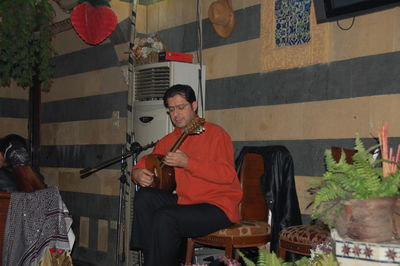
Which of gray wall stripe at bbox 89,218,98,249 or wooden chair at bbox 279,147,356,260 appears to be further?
gray wall stripe at bbox 89,218,98,249

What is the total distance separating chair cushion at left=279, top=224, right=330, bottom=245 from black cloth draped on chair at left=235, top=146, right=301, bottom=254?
0.33 m

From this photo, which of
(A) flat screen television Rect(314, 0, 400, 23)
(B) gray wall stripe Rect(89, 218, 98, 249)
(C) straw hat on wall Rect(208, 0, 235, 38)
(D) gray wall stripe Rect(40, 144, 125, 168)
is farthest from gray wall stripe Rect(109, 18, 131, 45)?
(A) flat screen television Rect(314, 0, 400, 23)

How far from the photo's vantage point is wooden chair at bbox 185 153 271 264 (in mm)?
3553

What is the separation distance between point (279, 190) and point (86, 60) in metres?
3.60

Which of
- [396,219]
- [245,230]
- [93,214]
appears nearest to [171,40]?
[93,214]

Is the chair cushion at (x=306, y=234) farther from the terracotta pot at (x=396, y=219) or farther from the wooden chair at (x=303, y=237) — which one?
the terracotta pot at (x=396, y=219)

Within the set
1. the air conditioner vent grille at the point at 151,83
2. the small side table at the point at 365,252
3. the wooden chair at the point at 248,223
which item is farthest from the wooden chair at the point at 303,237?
the air conditioner vent grille at the point at 151,83

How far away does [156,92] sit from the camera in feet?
15.6

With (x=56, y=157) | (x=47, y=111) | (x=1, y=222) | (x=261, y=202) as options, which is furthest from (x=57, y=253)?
(x=47, y=111)

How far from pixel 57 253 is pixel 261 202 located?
4.63 ft

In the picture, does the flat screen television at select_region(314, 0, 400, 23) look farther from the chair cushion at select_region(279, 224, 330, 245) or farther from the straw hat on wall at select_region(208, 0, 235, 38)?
the chair cushion at select_region(279, 224, 330, 245)

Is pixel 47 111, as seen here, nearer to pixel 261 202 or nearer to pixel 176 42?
pixel 176 42

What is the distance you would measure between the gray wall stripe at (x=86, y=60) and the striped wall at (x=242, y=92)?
1 cm

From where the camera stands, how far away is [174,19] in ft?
17.3
